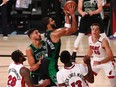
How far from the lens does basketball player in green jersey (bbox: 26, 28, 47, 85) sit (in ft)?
17.5

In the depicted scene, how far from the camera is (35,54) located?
5398mm

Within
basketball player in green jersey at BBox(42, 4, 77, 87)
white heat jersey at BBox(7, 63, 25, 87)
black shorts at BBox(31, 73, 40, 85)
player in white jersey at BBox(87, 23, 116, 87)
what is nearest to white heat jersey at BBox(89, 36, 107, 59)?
player in white jersey at BBox(87, 23, 116, 87)

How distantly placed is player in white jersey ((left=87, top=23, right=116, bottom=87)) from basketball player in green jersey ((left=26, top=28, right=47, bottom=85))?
2.93ft

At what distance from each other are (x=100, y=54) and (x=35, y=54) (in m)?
1.21

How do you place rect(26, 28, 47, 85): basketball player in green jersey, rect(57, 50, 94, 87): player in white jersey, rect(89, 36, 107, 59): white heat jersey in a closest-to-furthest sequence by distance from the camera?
rect(57, 50, 94, 87): player in white jersey < rect(26, 28, 47, 85): basketball player in green jersey < rect(89, 36, 107, 59): white heat jersey

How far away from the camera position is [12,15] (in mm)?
12180

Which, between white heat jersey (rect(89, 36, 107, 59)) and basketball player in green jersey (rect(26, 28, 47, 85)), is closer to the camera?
basketball player in green jersey (rect(26, 28, 47, 85))

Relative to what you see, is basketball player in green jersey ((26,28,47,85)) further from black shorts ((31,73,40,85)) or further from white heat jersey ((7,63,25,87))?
white heat jersey ((7,63,25,87))

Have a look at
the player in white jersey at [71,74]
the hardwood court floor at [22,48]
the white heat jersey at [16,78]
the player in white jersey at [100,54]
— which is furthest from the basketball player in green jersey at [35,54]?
the hardwood court floor at [22,48]

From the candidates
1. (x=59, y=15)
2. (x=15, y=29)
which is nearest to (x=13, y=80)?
(x=59, y=15)

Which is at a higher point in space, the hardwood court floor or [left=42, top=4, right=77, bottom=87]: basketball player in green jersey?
[left=42, top=4, right=77, bottom=87]: basketball player in green jersey

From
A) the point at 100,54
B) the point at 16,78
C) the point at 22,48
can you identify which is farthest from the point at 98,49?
the point at 22,48

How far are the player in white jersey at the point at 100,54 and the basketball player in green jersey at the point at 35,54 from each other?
893 millimetres

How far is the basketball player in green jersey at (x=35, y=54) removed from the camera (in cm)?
532
